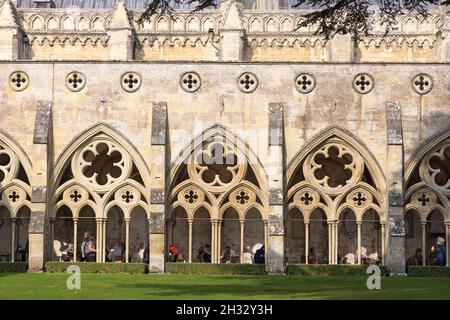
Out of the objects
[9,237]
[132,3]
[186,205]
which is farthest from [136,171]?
[132,3]

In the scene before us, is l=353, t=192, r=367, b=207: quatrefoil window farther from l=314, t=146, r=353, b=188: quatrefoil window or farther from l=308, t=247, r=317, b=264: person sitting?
l=308, t=247, r=317, b=264: person sitting

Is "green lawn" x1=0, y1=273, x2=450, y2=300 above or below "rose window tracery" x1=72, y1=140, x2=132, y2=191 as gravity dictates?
below

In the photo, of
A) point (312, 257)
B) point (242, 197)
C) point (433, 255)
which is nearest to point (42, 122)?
point (242, 197)

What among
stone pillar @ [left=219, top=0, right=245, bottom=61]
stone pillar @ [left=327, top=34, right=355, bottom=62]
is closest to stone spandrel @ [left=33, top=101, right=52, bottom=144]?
stone pillar @ [left=219, top=0, right=245, bottom=61]

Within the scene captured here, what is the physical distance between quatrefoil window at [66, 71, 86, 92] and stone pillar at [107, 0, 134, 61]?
9.45 m

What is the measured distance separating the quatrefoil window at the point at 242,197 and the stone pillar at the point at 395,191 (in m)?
5.58

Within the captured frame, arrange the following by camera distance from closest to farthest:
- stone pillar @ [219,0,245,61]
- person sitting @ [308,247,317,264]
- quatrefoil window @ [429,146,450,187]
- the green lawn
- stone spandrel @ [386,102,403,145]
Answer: the green lawn < stone spandrel @ [386,102,403,145] < person sitting @ [308,247,317,264] < quatrefoil window @ [429,146,450,187] < stone pillar @ [219,0,245,61]

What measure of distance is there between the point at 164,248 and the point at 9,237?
9.11 metres

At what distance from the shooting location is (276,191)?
4306 cm

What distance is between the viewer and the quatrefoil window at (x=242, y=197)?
43.8 metres

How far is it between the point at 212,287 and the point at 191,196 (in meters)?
11.6

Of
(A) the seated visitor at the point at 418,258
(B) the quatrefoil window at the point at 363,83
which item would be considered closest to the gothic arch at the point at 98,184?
(B) the quatrefoil window at the point at 363,83

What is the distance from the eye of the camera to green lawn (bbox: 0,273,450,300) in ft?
94.9
